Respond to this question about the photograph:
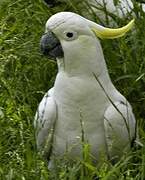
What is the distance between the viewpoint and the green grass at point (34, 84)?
82.0 inches

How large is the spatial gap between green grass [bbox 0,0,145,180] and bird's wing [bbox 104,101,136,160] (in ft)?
0.18

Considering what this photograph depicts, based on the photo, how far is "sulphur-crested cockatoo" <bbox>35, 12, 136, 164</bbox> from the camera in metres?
2.17

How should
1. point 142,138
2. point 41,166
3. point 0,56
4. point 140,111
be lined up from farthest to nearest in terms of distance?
point 0,56, point 140,111, point 142,138, point 41,166

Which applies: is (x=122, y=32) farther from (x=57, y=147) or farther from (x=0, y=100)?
(x=0, y=100)

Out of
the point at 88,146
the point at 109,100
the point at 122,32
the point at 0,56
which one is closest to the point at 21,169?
the point at 88,146

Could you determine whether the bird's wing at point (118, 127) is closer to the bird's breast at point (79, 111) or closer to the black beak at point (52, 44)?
the bird's breast at point (79, 111)

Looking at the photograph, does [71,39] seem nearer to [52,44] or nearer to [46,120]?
[52,44]

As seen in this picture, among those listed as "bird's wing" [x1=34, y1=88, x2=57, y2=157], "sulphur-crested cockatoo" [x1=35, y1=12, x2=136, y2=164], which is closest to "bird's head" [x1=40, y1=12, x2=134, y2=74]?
"sulphur-crested cockatoo" [x1=35, y1=12, x2=136, y2=164]

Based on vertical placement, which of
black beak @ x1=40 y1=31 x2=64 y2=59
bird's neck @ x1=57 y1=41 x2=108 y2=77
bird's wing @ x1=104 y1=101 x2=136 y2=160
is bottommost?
bird's wing @ x1=104 y1=101 x2=136 y2=160

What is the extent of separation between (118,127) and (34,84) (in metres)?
0.62

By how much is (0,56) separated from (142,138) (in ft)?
2.37

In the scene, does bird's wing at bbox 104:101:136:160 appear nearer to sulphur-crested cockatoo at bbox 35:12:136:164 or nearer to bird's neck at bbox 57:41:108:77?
sulphur-crested cockatoo at bbox 35:12:136:164

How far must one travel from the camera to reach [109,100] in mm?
2191

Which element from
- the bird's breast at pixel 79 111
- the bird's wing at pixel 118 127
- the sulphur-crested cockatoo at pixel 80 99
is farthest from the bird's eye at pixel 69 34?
the bird's wing at pixel 118 127
